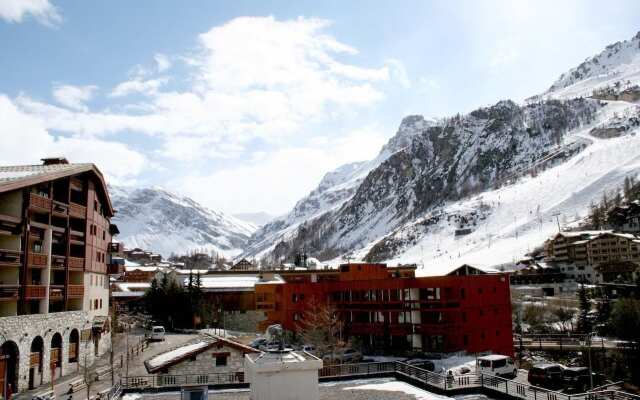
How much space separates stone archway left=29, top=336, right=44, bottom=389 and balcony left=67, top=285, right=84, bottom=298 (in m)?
6.78

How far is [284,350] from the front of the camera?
2173 centimetres

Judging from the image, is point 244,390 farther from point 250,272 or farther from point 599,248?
point 599,248

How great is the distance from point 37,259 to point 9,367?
848 centimetres

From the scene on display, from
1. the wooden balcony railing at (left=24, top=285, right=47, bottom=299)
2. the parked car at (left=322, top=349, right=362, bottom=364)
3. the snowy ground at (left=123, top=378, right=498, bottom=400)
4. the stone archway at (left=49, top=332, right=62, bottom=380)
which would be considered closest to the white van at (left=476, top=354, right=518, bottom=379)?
the parked car at (left=322, top=349, right=362, bottom=364)

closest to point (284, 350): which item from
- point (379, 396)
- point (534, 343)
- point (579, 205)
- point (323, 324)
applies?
point (379, 396)

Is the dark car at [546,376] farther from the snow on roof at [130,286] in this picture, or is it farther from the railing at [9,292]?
the snow on roof at [130,286]

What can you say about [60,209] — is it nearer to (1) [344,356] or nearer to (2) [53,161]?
(2) [53,161]

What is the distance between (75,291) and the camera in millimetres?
48750

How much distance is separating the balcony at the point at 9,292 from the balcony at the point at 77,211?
10.1 metres

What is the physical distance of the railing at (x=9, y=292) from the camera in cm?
3819

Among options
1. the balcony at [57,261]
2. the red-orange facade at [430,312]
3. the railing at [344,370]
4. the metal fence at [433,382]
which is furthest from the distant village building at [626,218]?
the balcony at [57,261]

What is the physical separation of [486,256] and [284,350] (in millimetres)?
148025

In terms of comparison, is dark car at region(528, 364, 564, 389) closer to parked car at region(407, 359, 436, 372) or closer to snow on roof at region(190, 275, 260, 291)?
parked car at region(407, 359, 436, 372)

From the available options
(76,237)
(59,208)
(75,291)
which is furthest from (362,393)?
(76,237)
